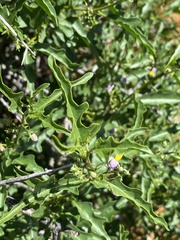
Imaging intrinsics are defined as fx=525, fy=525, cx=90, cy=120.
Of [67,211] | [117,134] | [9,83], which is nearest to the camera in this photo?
[67,211]

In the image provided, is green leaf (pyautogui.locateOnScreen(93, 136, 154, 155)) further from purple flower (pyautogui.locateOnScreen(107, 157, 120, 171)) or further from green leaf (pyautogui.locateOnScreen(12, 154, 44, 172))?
green leaf (pyautogui.locateOnScreen(12, 154, 44, 172))

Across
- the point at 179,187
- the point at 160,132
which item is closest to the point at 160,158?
the point at 160,132

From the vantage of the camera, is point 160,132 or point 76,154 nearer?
point 76,154

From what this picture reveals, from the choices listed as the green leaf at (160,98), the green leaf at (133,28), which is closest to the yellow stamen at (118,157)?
the green leaf at (160,98)

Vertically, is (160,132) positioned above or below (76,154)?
below

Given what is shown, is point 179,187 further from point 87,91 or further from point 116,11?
point 116,11

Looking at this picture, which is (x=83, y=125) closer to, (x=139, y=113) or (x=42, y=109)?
(x=42, y=109)

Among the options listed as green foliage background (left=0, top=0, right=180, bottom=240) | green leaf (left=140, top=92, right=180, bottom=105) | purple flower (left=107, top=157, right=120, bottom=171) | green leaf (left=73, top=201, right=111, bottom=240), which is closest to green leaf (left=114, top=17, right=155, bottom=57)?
green foliage background (left=0, top=0, right=180, bottom=240)

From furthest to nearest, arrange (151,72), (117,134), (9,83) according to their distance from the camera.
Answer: (9,83)
(117,134)
(151,72)
